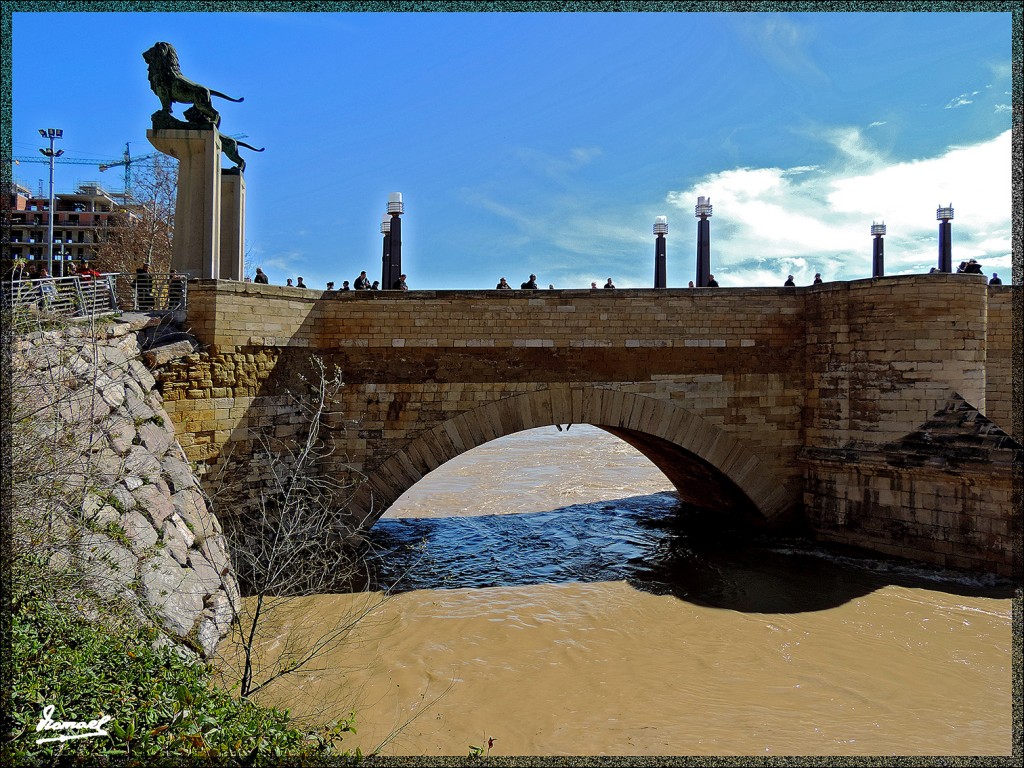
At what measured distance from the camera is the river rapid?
20.7ft

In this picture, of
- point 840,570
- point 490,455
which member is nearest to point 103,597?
point 840,570

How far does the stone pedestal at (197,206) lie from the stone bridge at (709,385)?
6.60ft

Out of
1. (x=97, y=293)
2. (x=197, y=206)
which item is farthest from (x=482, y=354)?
(x=97, y=293)

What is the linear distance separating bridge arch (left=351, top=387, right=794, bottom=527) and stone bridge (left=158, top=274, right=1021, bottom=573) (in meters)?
0.03

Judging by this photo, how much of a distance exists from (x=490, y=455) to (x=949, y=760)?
2198 centimetres

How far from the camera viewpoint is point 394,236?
13.9 metres

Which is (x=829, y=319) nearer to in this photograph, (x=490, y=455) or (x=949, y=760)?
(x=949, y=760)

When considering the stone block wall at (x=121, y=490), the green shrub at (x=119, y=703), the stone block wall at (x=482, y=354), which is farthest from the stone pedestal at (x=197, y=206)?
the green shrub at (x=119, y=703)

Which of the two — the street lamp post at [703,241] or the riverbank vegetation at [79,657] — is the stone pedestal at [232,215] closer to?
the riverbank vegetation at [79,657]

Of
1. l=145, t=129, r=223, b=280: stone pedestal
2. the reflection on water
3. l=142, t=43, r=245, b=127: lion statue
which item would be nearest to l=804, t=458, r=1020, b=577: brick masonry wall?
the reflection on water

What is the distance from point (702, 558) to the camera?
12078 millimetres

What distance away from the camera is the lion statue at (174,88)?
10695mm

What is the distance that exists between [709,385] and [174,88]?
1099cm

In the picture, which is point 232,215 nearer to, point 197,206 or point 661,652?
point 197,206
